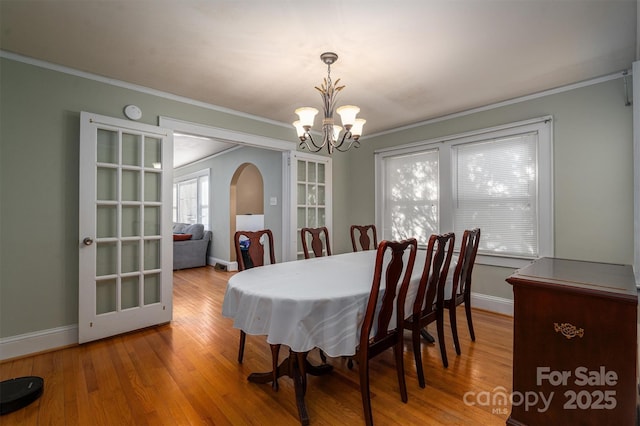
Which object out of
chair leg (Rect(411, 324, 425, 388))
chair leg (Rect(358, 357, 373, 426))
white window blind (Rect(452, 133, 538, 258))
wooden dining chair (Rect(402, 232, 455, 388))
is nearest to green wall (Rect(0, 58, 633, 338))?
white window blind (Rect(452, 133, 538, 258))

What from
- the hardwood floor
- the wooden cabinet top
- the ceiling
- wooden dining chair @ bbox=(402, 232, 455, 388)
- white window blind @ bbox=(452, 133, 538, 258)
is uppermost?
the ceiling

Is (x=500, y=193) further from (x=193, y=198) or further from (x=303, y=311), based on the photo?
(x=193, y=198)

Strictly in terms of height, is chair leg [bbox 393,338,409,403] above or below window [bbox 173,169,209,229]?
below

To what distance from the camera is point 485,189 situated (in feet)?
11.6

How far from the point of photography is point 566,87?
296cm

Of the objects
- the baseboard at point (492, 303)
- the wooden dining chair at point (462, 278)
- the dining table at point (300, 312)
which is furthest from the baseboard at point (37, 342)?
the baseboard at point (492, 303)

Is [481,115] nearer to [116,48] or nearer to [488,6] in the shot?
[488,6]

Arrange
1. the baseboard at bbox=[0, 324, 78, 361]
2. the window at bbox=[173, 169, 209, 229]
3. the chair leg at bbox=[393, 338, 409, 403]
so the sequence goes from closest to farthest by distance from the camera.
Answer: the chair leg at bbox=[393, 338, 409, 403] < the baseboard at bbox=[0, 324, 78, 361] < the window at bbox=[173, 169, 209, 229]

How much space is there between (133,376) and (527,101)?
4436mm

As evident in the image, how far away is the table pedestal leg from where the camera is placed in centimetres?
169

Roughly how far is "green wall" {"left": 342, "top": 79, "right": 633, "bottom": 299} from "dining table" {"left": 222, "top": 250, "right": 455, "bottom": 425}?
7.25ft

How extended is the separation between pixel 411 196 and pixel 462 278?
1897mm

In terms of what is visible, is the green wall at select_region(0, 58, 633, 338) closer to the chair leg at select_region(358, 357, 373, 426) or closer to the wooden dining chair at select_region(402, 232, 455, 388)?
the wooden dining chair at select_region(402, 232, 455, 388)

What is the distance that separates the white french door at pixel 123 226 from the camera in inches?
103
